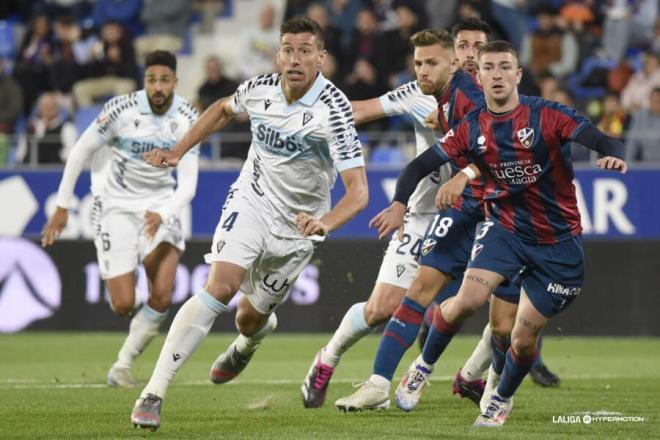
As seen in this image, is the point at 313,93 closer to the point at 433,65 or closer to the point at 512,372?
the point at 433,65

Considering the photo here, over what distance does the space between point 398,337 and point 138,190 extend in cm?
345

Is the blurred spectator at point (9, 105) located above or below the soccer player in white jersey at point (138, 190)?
below

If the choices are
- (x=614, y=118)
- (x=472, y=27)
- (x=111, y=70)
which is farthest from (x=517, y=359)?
(x=111, y=70)

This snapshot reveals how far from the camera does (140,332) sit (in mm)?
10570

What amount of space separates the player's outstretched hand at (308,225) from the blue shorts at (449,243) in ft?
4.72

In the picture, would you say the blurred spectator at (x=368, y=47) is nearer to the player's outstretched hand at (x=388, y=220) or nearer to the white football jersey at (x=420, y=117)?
the white football jersey at (x=420, y=117)

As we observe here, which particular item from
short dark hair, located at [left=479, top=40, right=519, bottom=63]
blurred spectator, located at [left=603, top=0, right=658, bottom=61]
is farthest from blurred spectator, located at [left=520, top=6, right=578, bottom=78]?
short dark hair, located at [left=479, top=40, right=519, bottom=63]

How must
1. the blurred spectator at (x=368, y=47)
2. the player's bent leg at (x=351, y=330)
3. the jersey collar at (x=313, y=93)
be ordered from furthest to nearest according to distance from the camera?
the blurred spectator at (x=368, y=47), the player's bent leg at (x=351, y=330), the jersey collar at (x=313, y=93)

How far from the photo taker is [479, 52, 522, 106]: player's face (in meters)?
7.52

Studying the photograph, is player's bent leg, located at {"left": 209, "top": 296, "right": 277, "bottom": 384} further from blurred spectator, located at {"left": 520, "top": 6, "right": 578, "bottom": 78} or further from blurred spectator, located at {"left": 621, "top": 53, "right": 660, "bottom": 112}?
blurred spectator, located at {"left": 520, "top": 6, "right": 578, "bottom": 78}

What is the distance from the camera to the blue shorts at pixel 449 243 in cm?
845

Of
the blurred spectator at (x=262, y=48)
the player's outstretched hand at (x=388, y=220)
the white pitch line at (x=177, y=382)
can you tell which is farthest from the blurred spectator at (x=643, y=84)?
the player's outstretched hand at (x=388, y=220)

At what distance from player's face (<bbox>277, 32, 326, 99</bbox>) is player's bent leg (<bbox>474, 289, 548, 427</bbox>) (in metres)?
1.85

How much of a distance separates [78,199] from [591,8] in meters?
8.57
